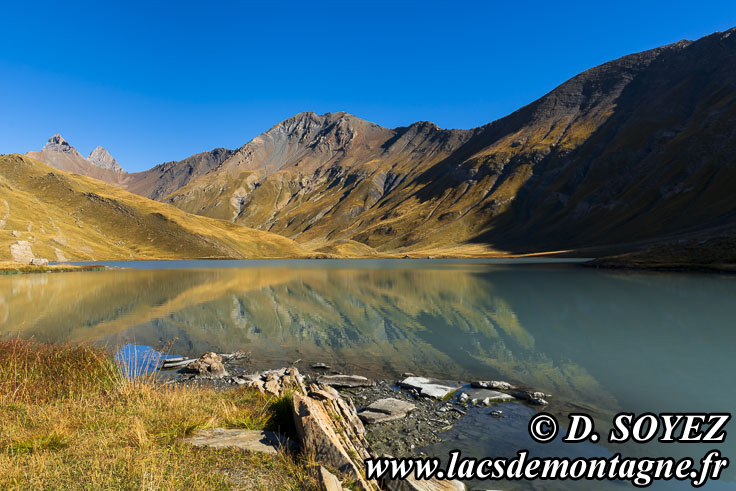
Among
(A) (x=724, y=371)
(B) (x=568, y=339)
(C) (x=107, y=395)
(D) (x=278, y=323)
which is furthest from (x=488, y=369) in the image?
(D) (x=278, y=323)

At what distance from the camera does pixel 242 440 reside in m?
9.55

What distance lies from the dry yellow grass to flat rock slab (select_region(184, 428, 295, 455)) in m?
0.36

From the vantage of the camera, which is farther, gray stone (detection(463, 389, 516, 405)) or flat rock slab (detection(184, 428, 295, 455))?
gray stone (detection(463, 389, 516, 405))

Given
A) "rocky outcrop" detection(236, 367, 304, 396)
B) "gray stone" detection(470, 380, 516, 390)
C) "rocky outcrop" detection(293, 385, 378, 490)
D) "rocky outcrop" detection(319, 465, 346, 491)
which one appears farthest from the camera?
"gray stone" detection(470, 380, 516, 390)

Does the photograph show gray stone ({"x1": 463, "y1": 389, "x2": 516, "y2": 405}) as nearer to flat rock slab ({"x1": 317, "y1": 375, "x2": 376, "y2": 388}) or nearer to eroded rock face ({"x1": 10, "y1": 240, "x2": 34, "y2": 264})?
flat rock slab ({"x1": 317, "y1": 375, "x2": 376, "y2": 388})

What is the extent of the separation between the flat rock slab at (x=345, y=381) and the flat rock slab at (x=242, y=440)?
8267 millimetres

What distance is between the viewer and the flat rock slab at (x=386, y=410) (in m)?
14.2

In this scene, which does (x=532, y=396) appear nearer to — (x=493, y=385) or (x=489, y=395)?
(x=489, y=395)

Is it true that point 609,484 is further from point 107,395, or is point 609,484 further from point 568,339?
point 568,339

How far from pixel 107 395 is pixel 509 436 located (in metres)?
13.1

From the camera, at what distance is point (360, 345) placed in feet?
86.9

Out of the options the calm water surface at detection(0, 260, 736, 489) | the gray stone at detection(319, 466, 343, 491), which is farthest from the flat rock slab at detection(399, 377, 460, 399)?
the gray stone at detection(319, 466, 343, 491)

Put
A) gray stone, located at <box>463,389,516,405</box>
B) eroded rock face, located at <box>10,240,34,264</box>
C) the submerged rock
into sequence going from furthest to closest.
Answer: eroded rock face, located at <box>10,240,34,264</box> < gray stone, located at <box>463,389,516,405</box> < the submerged rock

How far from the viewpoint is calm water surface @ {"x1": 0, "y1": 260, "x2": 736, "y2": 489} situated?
607 inches
